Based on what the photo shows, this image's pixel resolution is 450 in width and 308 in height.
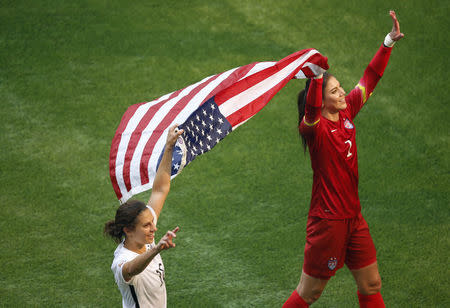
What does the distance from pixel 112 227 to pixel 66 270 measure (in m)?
2.09

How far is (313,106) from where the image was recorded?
14.7ft

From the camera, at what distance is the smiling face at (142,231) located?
13.5ft

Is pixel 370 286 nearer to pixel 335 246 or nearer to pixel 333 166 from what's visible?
pixel 335 246

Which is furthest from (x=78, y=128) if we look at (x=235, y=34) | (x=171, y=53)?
(x=235, y=34)

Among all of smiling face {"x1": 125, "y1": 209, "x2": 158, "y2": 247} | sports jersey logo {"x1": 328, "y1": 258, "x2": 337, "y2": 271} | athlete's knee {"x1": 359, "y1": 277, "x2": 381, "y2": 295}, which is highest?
smiling face {"x1": 125, "y1": 209, "x2": 158, "y2": 247}

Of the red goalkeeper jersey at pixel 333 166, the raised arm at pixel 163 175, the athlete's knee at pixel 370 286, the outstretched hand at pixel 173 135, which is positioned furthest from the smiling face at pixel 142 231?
the athlete's knee at pixel 370 286

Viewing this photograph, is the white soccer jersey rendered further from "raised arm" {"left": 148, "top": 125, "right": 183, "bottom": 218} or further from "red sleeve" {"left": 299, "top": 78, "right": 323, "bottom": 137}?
"red sleeve" {"left": 299, "top": 78, "right": 323, "bottom": 137}

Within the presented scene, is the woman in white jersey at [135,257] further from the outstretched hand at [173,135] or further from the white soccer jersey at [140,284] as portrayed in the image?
the outstretched hand at [173,135]

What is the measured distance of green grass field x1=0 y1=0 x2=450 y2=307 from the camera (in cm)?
602

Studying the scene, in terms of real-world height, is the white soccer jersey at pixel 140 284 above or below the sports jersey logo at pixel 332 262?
above

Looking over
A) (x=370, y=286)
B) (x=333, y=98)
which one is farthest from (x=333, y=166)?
(x=370, y=286)

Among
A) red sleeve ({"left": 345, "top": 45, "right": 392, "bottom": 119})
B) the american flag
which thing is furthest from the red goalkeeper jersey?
the american flag

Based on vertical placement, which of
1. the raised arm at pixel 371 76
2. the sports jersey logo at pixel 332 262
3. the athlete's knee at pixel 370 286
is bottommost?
the athlete's knee at pixel 370 286

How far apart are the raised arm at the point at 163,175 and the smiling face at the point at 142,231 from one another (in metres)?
0.27
